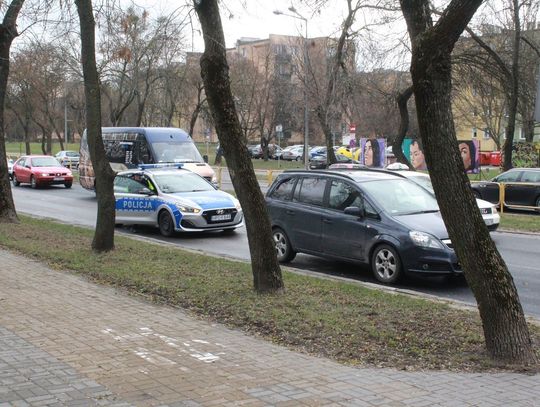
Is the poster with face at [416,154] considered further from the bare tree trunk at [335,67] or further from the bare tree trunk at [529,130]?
the bare tree trunk at [335,67]

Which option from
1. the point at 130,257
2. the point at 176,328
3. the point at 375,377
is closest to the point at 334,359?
the point at 375,377

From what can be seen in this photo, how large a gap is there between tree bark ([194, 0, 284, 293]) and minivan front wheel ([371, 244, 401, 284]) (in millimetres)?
2343

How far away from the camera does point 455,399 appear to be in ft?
15.2

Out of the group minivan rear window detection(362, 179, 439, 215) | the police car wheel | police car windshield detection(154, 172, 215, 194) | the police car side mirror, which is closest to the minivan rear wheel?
minivan rear window detection(362, 179, 439, 215)

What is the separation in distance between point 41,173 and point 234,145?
26.8 metres

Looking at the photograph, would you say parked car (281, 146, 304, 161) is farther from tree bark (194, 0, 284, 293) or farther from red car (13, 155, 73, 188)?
tree bark (194, 0, 284, 293)

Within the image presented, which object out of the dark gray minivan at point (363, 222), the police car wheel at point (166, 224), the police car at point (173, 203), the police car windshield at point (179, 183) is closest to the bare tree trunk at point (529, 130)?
the police car windshield at point (179, 183)

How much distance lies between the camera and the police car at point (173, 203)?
1512 centimetres

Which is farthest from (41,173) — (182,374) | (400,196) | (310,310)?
(182,374)

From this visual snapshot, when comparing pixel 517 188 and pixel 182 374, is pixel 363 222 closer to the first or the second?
pixel 182 374

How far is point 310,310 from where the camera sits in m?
7.22

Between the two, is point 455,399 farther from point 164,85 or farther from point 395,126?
point 395,126

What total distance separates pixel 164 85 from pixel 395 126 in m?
26.2

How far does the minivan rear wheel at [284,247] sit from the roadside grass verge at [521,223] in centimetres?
757
